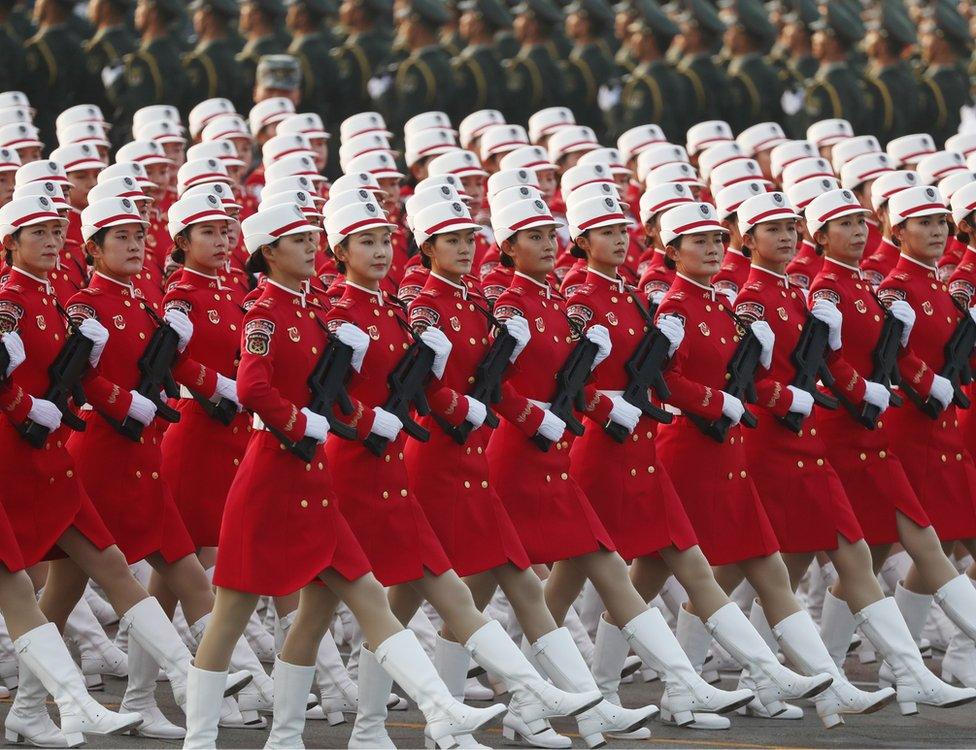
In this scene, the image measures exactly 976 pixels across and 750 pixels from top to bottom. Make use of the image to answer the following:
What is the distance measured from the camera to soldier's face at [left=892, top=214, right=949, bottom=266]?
10.6 m

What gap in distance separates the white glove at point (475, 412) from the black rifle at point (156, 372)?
1.24m

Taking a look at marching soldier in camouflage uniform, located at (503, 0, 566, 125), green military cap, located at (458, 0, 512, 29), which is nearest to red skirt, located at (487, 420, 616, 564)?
marching soldier in camouflage uniform, located at (503, 0, 566, 125)

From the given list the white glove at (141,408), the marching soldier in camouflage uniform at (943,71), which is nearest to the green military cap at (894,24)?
the marching soldier in camouflage uniform at (943,71)

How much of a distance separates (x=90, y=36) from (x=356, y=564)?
10064 millimetres

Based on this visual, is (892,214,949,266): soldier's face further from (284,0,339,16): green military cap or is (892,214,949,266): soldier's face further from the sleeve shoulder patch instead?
(284,0,339,16): green military cap

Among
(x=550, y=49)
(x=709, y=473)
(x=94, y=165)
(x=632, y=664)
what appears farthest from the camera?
(x=550, y=49)

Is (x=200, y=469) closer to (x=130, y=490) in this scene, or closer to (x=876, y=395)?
(x=130, y=490)

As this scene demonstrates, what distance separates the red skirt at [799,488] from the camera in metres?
9.88

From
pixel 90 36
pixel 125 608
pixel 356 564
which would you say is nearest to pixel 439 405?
pixel 356 564

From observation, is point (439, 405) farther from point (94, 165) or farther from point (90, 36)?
point (90, 36)

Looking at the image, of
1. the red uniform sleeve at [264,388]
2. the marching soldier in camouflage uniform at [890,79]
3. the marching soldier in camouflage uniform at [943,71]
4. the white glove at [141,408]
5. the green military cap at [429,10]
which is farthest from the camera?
the marching soldier in camouflage uniform at [943,71]

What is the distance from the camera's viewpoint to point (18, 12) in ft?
58.1

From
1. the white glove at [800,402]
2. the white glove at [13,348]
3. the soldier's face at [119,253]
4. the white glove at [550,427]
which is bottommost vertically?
the white glove at [13,348]

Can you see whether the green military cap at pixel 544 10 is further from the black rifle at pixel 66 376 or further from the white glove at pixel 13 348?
the white glove at pixel 13 348
